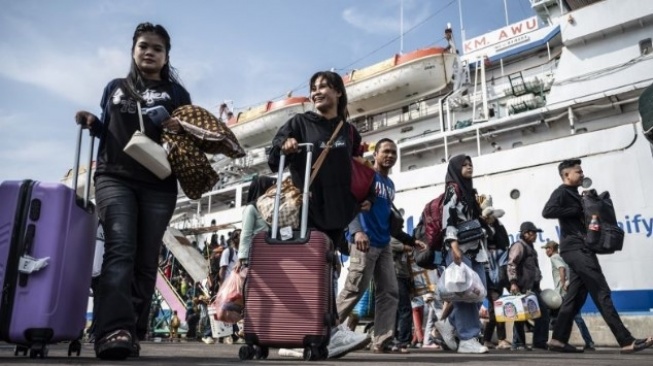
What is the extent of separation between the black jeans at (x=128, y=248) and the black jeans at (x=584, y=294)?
313 cm

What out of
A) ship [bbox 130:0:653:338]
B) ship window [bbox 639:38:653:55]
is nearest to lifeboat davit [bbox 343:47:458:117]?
ship [bbox 130:0:653:338]

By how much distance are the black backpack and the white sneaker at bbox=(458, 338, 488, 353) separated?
116 cm

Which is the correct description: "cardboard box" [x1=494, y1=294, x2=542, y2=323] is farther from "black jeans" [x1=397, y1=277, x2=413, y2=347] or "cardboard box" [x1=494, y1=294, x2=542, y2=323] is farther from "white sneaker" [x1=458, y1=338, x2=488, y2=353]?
"white sneaker" [x1=458, y1=338, x2=488, y2=353]

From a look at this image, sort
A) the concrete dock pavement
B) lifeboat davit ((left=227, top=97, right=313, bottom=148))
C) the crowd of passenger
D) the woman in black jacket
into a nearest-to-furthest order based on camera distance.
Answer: the concrete dock pavement
the woman in black jacket
the crowd of passenger
lifeboat davit ((left=227, top=97, right=313, bottom=148))

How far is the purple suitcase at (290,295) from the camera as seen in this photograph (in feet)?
7.27

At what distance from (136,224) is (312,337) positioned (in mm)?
948

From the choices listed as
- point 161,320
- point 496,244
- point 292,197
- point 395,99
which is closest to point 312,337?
point 292,197

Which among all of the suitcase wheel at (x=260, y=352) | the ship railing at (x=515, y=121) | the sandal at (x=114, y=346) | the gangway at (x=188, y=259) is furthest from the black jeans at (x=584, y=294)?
the gangway at (x=188, y=259)

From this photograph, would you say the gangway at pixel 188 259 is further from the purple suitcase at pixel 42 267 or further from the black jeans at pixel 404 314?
the purple suitcase at pixel 42 267

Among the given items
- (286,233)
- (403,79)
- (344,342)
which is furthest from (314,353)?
(403,79)

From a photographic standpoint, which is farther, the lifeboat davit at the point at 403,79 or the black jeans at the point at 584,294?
the lifeboat davit at the point at 403,79

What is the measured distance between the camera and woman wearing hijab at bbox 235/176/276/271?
13.1 feet

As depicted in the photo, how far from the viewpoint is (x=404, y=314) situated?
16.1ft

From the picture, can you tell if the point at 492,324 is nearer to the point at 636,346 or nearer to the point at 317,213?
the point at 636,346
